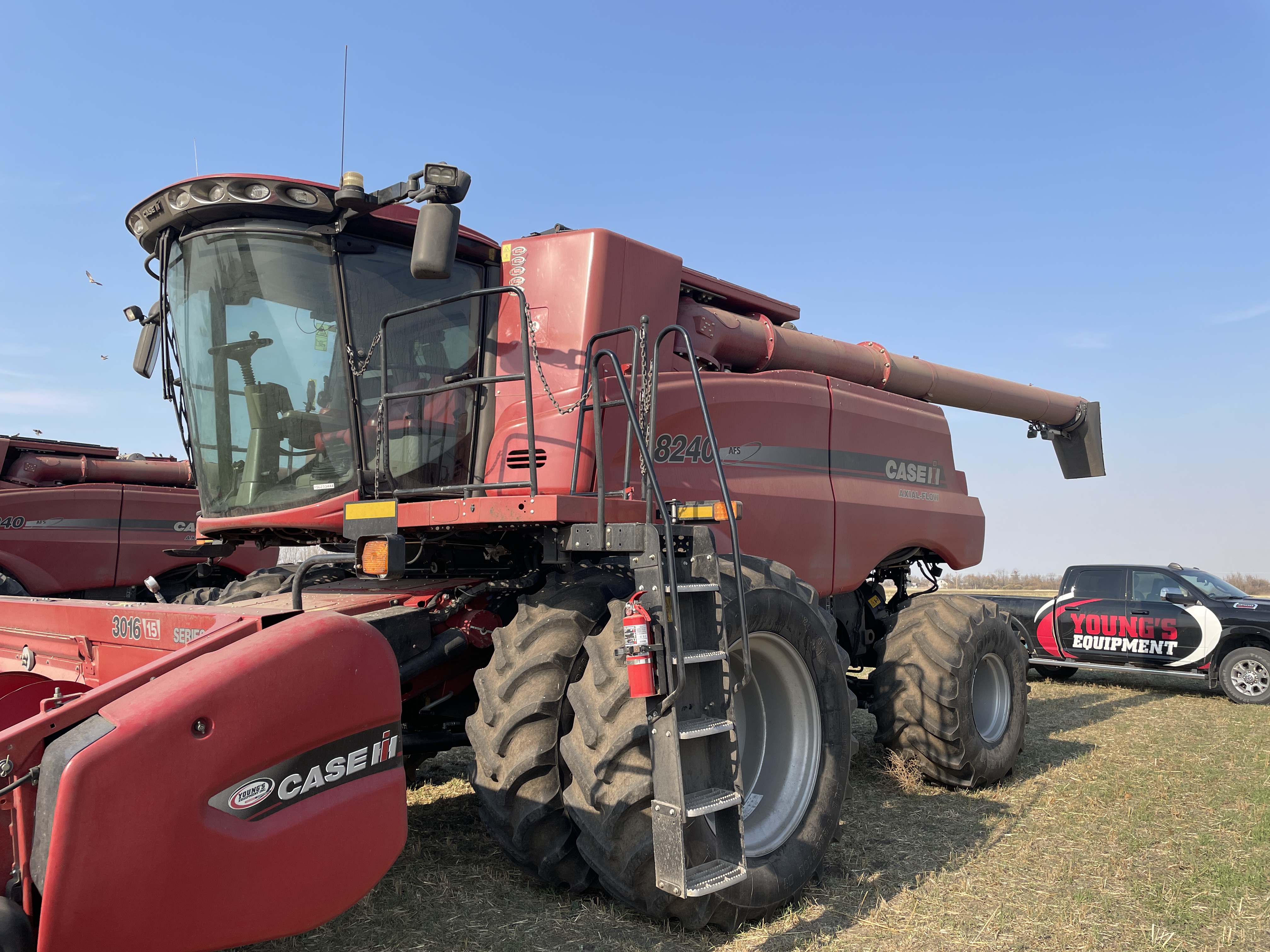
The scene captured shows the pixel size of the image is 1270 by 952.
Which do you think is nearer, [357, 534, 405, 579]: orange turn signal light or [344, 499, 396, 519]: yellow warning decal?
[357, 534, 405, 579]: orange turn signal light

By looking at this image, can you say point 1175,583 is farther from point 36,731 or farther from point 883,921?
point 36,731

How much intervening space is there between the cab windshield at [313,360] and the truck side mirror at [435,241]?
88 centimetres

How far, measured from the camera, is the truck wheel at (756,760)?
352cm

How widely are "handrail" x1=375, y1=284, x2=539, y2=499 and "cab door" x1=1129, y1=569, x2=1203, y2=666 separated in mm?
9336

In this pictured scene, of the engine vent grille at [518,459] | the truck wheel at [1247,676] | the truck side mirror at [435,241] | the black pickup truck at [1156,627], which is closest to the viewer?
the truck side mirror at [435,241]

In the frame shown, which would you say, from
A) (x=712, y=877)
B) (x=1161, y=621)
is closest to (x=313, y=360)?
(x=712, y=877)

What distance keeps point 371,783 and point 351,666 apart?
1.29 ft

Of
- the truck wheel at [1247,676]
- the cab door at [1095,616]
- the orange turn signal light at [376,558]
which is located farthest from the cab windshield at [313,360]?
the truck wheel at [1247,676]

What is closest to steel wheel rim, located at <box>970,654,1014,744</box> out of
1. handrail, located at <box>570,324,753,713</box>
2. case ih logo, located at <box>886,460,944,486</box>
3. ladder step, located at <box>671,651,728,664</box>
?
case ih logo, located at <box>886,460,944,486</box>

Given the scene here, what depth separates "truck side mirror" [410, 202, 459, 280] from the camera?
13.0 ft

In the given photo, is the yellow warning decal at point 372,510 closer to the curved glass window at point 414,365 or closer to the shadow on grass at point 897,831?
the curved glass window at point 414,365

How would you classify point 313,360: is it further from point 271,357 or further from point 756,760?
point 756,760

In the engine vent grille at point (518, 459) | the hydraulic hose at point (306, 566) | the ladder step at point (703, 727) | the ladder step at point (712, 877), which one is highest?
the engine vent grille at point (518, 459)

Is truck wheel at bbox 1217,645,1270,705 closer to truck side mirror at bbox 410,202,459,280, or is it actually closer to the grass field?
the grass field
